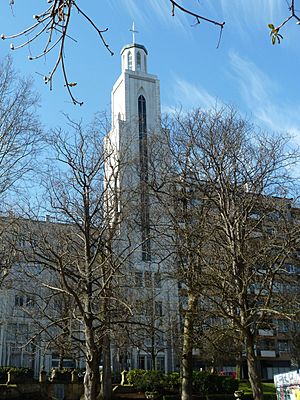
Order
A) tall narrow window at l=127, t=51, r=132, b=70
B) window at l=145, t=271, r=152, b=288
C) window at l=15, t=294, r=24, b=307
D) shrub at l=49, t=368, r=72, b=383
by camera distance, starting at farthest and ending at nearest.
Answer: tall narrow window at l=127, t=51, r=132, b=70 < window at l=15, t=294, r=24, b=307 < shrub at l=49, t=368, r=72, b=383 < window at l=145, t=271, r=152, b=288

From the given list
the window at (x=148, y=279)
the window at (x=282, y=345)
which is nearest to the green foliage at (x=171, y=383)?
the window at (x=148, y=279)

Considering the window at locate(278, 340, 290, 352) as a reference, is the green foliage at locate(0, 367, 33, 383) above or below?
below

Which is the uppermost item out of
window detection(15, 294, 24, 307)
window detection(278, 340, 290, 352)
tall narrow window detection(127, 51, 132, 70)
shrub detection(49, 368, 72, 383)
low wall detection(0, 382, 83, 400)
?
tall narrow window detection(127, 51, 132, 70)

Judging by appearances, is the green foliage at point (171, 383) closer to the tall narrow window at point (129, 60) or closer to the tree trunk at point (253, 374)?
the tree trunk at point (253, 374)

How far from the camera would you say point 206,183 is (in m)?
17.9

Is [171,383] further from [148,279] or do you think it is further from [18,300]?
[18,300]

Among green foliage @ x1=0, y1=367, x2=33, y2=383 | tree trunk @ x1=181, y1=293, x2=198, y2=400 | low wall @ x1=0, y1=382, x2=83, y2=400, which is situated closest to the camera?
tree trunk @ x1=181, y1=293, x2=198, y2=400

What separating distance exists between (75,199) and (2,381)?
1633cm

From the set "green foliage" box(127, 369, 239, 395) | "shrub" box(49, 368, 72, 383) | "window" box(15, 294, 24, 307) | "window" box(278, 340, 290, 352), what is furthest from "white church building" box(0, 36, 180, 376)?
"window" box(278, 340, 290, 352)

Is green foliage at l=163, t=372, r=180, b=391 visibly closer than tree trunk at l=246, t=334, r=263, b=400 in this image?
No

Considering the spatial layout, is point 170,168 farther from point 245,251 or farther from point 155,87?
point 155,87

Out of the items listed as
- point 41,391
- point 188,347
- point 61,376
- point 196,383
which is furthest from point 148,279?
point 61,376

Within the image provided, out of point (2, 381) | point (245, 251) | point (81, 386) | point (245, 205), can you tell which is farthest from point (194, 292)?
point (2, 381)

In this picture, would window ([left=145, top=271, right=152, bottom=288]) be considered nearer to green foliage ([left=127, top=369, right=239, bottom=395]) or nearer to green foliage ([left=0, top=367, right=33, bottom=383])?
green foliage ([left=127, top=369, right=239, bottom=395])
